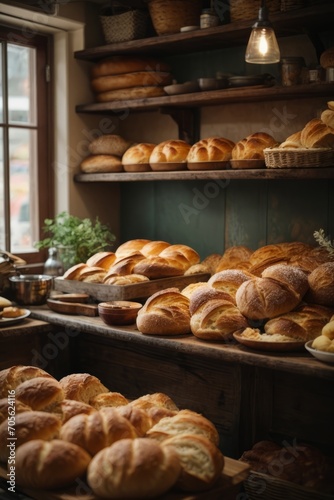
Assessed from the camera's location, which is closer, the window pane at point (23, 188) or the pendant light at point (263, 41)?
the pendant light at point (263, 41)

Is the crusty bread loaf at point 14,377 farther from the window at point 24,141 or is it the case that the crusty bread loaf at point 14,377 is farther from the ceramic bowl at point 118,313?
the window at point 24,141

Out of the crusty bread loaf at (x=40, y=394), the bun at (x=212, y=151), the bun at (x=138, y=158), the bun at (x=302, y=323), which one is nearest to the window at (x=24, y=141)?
the bun at (x=138, y=158)

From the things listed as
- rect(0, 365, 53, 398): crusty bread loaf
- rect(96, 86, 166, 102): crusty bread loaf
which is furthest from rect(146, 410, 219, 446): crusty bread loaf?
rect(96, 86, 166, 102): crusty bread loaf

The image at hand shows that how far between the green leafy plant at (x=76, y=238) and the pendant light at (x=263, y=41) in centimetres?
165

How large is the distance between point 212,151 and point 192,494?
2207 millimetres

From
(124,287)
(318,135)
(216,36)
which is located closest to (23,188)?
(124,287)

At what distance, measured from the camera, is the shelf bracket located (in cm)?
431

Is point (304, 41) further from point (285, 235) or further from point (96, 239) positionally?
point (96, 239)

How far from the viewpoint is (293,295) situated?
2.98 m

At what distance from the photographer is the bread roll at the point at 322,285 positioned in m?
3.04

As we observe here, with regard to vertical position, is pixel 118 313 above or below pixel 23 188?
below

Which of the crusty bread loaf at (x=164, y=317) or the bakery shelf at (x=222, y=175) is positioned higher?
the bakery shelf at (x=222, y=175)

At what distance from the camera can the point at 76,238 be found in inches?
168

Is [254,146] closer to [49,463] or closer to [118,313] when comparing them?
[118,313]
